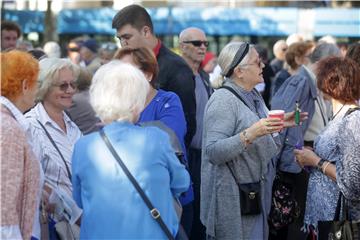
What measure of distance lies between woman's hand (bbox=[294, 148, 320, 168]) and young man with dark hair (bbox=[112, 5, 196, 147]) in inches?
41.6

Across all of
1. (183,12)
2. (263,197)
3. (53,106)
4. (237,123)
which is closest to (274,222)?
(263,197)

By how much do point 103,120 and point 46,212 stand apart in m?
0.89

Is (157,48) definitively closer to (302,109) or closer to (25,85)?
(25,85)

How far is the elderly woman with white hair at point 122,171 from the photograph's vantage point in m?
3.28

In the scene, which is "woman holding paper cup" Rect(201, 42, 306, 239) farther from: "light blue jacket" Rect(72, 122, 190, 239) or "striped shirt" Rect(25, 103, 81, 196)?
"light blue jacket" Rect(72, 122, 190, 239)

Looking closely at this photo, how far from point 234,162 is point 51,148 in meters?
1.18

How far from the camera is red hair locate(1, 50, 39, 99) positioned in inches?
141

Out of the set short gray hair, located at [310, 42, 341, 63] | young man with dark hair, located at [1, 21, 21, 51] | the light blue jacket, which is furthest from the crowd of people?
young man with dark hair, located at [1, 21, 21, 51]

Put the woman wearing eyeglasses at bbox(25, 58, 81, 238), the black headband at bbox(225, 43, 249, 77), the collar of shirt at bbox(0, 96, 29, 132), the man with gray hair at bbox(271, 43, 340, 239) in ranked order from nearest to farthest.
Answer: the collar of shirt at bbox(0, 96, 29, 132)
the woman wearing eyeglasses at bbox(25, 58, 81, 238)
the black headband at bbox(225, 43, 249, 77)
the man with gray hair at bbox(271, 43, 340, 239)

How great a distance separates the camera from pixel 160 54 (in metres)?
5.52

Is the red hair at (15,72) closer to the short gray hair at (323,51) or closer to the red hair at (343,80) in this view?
the red hair at (343,80)

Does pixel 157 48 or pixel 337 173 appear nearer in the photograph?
pixel 337 173

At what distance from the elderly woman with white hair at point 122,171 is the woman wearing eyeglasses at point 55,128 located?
697 millimetres

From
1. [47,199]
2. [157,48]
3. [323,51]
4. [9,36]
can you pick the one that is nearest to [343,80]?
[157,48]
